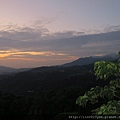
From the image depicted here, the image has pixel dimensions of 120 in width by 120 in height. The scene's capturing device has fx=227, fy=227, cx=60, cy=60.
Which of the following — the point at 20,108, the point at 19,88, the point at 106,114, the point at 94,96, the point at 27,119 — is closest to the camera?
the point at 106,114

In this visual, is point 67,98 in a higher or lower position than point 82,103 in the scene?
lower

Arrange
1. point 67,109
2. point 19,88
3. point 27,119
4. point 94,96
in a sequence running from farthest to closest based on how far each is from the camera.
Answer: point 19,88 → point 67,109 → point 27,119 → point 94,96

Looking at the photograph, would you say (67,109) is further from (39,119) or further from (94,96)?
(94,96)

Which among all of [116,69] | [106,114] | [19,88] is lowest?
[19,88]

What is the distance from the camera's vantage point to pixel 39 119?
4447cm

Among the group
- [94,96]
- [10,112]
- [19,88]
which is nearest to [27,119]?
[10,112]

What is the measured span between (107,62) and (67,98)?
151 feet

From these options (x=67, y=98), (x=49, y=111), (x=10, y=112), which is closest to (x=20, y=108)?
(x=10, y=112)

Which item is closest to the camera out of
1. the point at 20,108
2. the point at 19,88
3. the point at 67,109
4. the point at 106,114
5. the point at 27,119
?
the point at 106,114

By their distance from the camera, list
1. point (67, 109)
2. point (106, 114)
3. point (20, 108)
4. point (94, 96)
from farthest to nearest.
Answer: point (20, 108) → point (67, 109) → point (94, 96) → point (106, 114)

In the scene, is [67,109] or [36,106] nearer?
[67,109]

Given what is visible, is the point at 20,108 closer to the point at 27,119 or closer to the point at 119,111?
the point at 27,119

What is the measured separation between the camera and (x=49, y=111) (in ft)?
163

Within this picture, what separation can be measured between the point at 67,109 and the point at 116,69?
141ft
